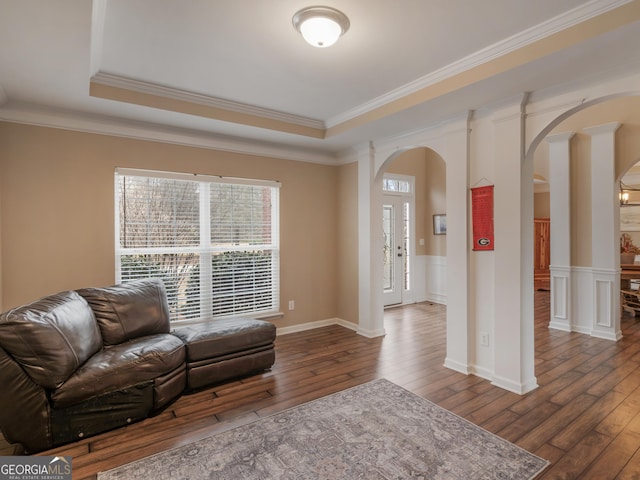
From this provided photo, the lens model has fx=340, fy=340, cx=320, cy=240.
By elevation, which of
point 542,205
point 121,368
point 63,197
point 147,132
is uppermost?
point 147,132

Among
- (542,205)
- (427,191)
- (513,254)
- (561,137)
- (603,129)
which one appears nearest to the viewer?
(513,254)

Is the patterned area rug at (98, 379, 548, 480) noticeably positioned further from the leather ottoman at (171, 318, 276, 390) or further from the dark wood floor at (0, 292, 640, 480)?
the leather ottoman at (171, 318, 276, 390)

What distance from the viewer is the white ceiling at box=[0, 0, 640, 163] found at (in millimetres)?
2045

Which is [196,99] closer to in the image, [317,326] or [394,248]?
[317,326]

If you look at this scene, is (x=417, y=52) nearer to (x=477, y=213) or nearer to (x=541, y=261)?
(x=477, y=213)

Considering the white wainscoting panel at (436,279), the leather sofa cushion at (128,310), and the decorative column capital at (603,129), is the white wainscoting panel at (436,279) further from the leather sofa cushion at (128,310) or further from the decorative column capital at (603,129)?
the leather sofa cushion at (128,310)

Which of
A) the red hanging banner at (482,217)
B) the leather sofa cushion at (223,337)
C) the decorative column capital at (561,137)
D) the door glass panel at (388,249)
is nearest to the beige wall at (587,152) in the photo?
the decorative column capital at (561,137)

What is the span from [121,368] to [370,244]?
3.16 meters

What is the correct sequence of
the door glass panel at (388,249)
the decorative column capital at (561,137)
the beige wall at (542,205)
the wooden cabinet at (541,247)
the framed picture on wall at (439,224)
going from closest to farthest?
the decorative column capital at (561,137) → the door glass panel at (388,249) → the framed picture on wall at (439,224) → the wooden cabinet at (541,247) → the beige wall at (542,205)

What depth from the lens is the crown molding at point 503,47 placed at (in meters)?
2.01

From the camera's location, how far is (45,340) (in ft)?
7.19

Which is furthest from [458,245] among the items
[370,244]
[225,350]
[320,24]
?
[225,350]

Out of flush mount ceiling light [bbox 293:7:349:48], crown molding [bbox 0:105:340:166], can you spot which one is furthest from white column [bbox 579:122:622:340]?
flush mount ceiling light [bbox 293:7:349:48]

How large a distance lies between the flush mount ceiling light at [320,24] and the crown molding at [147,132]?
2258mm
